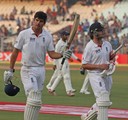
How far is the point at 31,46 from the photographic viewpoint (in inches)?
428

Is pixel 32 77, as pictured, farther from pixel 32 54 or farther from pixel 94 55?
pixel 94 55

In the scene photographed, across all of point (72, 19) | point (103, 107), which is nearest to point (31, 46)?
point (103, 107)

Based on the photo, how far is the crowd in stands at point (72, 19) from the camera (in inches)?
1560

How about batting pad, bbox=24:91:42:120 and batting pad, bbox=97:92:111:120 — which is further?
batting pad, bbox=97:92:111:120

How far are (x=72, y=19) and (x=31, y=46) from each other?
34442 mm

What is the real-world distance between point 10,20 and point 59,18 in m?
4.09

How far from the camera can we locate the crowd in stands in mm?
39625

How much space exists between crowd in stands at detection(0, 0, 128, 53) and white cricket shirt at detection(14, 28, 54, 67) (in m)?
26.5

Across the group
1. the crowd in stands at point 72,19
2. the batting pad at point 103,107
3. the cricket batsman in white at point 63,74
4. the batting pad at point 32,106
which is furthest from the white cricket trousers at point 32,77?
the crowd in stands at point 72,19

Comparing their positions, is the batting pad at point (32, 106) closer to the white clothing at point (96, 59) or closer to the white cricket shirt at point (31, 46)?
the white cricket shirt at point (31, 46)

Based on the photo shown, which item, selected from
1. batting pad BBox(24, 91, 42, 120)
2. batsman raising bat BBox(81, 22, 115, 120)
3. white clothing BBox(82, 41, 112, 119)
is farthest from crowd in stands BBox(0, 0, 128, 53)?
batting pad BBox(24, 91, 42, 120)

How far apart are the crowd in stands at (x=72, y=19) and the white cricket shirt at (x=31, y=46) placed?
1042 inches

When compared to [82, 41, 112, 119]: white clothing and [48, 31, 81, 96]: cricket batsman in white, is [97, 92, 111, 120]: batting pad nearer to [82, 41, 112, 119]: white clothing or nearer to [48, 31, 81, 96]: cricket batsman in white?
[82, 41, 112, 119]: white clothing

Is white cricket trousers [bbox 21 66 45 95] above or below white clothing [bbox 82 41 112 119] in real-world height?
below
